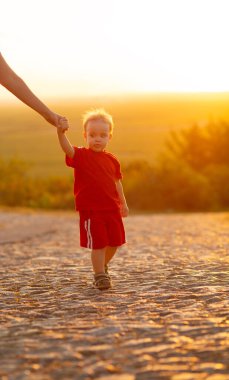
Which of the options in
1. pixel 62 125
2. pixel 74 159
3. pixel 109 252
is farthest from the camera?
pixel 109 252

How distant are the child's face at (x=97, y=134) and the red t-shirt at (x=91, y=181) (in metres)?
0.06

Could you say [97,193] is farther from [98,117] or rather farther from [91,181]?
[98,117]

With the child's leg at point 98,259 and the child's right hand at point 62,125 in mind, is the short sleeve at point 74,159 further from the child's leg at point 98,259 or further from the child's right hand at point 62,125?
the child's leg at point 98,259

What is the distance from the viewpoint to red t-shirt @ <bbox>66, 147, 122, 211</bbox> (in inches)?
272

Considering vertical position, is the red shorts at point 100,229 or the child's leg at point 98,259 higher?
the red shorts at point 100,229

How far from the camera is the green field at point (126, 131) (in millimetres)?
100562

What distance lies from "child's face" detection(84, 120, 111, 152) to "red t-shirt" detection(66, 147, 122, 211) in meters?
0.06

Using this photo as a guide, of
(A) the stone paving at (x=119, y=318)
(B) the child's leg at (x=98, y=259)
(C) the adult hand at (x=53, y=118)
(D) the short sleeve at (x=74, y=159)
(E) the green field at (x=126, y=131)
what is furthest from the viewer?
(E) the green field at (x=126, y=131)

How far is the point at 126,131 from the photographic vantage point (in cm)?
12662

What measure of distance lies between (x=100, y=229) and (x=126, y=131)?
120m

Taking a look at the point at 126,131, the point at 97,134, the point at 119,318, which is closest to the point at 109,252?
the point at 97,134

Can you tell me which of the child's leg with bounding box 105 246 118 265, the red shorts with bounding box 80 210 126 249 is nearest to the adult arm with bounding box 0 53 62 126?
the red shorts with bounding box 80 210 126 249

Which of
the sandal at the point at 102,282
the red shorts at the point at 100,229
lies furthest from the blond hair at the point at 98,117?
the sandal at the point at 102,282

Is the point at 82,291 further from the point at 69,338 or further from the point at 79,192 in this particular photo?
the point at 69,338
